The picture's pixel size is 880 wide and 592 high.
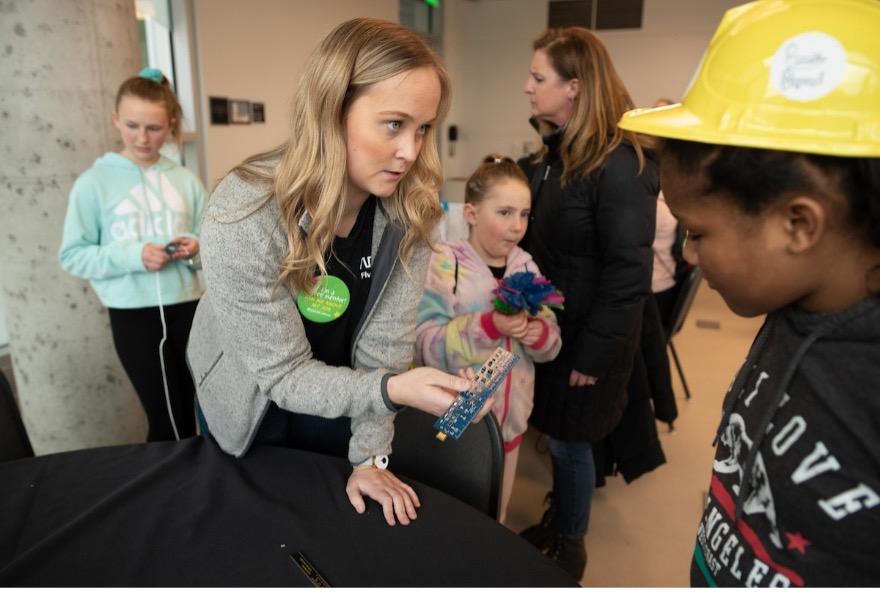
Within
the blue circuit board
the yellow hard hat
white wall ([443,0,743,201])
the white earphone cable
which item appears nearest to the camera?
the yellow hard hat

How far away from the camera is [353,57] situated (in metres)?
1.20

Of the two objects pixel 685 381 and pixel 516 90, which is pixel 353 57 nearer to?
pixel 685 381

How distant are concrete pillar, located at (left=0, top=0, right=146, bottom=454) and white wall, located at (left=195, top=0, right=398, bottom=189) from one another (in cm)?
135

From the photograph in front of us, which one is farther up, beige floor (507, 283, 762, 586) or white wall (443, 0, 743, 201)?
white wall (443, 0, 743, 201)

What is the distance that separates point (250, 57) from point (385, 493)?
3.83 meters

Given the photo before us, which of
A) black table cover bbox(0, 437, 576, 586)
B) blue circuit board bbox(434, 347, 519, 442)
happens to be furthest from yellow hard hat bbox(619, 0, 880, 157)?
black table cover bbox(0, 437, 576, 586)

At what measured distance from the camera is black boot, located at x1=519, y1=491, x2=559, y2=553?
2334mm

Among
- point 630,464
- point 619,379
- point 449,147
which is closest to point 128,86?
point 619,379

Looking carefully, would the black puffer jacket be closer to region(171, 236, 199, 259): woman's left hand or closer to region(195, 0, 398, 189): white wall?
region(171, 236, 199, 259): woman's left hand

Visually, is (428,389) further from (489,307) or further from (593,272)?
(593,272)

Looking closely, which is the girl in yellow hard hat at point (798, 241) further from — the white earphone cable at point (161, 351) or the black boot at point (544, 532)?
the white earphone cable at point (161, 351)

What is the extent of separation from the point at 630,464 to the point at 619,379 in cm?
66

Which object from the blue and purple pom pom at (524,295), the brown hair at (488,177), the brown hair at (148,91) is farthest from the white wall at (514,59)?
the blue and purple pom pom at (524,295)

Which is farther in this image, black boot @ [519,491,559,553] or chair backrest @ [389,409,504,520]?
black boot @ [519,491,559,553]
